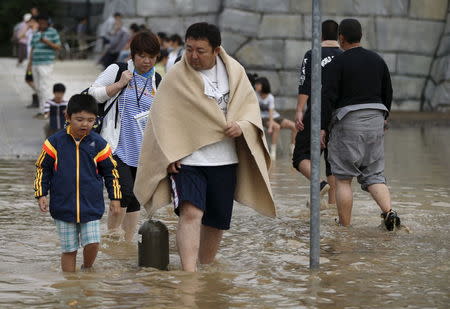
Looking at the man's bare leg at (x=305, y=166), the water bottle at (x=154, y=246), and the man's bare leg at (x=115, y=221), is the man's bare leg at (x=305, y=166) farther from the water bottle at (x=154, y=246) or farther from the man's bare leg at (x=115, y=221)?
the water bottle at (x=154, y=246)

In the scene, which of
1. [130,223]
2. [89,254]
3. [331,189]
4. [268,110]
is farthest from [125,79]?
[268,110]

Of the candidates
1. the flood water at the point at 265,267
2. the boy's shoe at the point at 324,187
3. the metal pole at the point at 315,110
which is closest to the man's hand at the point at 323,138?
the flood water at the point at 265,267

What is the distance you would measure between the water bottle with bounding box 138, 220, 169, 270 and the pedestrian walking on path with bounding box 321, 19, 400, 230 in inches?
87.6

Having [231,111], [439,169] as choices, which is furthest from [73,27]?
[231,111]

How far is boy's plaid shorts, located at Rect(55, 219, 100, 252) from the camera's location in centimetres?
698

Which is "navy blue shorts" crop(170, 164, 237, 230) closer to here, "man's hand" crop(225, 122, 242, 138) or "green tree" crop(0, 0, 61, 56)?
"man's hand" crop(225, 122, 242, 138)

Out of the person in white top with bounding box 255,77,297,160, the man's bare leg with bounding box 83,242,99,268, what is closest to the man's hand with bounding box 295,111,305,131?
the man's bare leg with bounding box 83,242,99,268

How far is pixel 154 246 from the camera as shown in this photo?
726 centimetres

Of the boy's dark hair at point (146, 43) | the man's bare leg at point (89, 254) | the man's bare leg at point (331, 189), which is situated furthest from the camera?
the man's bare leg at point (331, 189)

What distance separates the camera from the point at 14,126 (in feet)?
58.0

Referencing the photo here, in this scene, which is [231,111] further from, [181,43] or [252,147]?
[181,43]

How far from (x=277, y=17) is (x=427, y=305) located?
16.1 m

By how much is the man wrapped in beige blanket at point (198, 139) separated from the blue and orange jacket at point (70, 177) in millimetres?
345

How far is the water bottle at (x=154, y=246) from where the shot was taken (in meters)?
7.26
